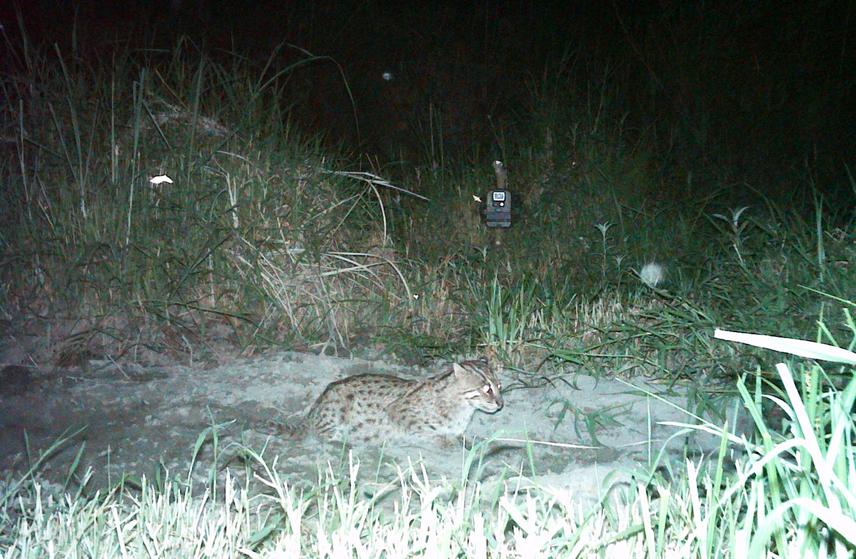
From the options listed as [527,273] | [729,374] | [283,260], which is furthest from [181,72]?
[729,374]

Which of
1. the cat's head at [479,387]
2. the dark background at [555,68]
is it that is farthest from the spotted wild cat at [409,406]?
the dark background at [555,68]

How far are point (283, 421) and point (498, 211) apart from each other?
3.87 m

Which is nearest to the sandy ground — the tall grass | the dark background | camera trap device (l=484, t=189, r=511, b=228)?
the tall grass

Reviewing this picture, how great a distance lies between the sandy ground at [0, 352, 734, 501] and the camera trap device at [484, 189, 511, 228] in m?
2.65

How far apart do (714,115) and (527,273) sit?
3.85 m

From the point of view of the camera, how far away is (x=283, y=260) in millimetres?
6762

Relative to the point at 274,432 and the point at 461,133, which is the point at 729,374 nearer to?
the point at 274,432

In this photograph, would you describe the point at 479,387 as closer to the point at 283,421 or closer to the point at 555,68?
the point at 283,421

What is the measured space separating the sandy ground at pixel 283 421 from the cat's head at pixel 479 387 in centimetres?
15

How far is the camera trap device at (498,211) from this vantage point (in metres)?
8.29

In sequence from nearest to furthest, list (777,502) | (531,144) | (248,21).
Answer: (777,502) → (531,144) → (248,21)

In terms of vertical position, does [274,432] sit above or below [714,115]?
below

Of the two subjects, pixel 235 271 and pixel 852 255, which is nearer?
pixel 852 255

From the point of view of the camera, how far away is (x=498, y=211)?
8.30 meters
